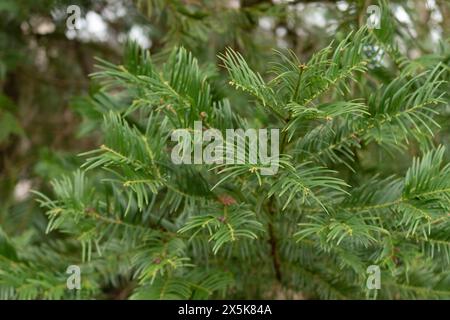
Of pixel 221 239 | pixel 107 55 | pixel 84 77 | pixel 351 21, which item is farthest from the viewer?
pixel 84 77

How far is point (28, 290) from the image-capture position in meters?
0.70

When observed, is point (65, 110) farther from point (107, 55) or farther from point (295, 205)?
point (295, 205)

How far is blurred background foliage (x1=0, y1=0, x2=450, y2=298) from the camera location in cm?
88

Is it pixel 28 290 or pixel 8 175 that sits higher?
pixel 8 175

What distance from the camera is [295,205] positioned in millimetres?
641

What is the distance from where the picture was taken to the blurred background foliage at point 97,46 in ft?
2.89

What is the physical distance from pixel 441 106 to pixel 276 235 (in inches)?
10.2

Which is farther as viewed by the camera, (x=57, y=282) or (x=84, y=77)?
(x=84, y=77)

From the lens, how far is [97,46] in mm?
1330

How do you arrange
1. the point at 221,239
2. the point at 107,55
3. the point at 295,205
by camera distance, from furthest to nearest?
the point at 107,55 < the point at 295,205 < the point at 221,239

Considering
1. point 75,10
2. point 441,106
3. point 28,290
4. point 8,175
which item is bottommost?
point 28,290

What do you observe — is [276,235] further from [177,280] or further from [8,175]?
[8,175]

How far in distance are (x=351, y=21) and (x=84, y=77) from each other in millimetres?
845

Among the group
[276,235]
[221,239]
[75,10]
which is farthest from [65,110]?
[221,239]
